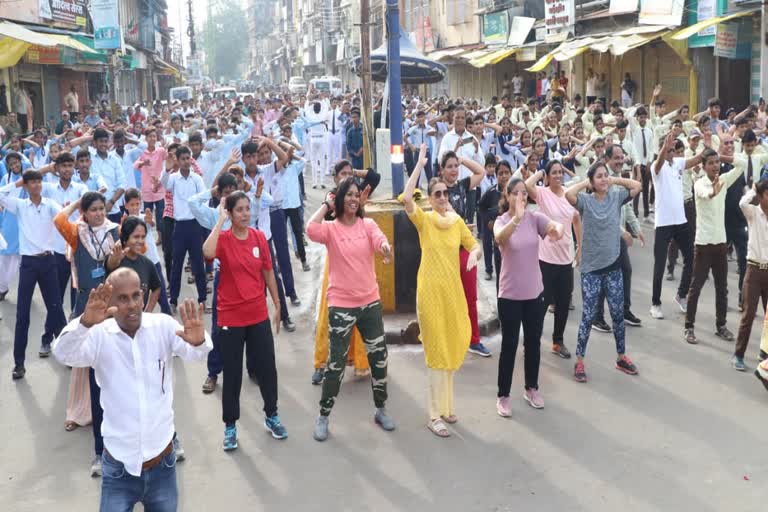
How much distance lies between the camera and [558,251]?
7414 millimetres

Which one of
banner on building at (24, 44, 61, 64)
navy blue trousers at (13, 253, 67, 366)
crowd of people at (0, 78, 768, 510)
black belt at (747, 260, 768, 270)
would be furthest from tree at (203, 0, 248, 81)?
black belt at (747, 260, 768, 270)

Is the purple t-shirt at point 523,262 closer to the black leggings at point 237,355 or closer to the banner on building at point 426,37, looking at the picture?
the black leggings at point 237,355

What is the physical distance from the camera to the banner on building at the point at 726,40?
1828cm

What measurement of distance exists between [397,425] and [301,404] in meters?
0.86

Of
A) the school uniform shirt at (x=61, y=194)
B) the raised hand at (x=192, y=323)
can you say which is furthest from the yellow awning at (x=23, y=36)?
the raised hand at (x=192, y=323)

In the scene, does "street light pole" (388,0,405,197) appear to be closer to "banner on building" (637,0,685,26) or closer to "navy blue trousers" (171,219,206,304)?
"navy blue trousers" (171,219,206,304)

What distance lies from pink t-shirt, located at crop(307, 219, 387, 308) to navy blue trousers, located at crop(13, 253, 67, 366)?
287 centimetres

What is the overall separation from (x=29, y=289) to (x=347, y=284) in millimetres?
→ 3189

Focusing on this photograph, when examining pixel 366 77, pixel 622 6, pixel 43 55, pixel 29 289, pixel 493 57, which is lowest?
pixel 29 289

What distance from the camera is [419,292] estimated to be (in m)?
6.08

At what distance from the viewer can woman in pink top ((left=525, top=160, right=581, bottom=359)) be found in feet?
24.0

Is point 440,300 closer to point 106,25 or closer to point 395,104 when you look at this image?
point 395,104

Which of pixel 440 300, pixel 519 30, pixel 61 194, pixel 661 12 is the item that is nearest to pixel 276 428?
pixel 440 300

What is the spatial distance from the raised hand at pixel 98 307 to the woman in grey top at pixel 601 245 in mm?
4354
